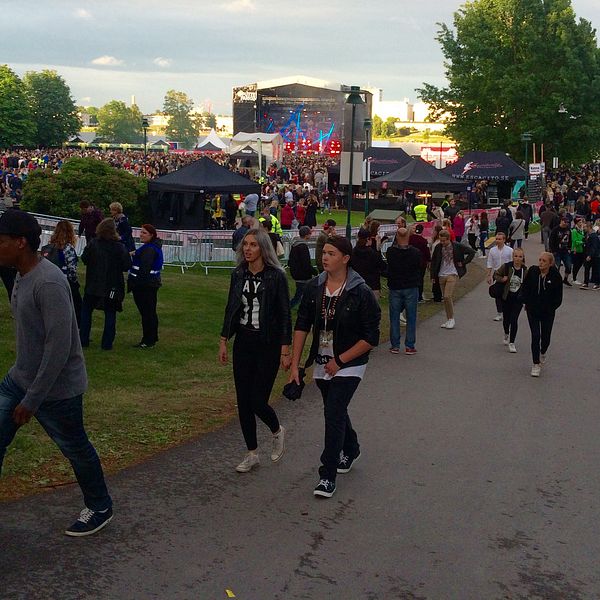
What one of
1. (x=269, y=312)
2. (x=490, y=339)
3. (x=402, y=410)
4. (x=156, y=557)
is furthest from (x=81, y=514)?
(x=490, y=339)

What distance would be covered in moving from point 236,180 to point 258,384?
758 inches

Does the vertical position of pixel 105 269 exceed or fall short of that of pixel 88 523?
it exceeds it

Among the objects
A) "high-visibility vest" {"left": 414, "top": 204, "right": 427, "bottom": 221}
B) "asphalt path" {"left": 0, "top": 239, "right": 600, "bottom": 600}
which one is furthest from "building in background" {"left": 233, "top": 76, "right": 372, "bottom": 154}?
"asphalt path" {"left": 0, "top": 239, "right": 600, "bottom": 600}

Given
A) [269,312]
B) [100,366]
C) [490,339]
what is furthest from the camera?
[490,339]

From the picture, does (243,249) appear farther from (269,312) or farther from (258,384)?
(258,384)

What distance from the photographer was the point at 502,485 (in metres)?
6.78

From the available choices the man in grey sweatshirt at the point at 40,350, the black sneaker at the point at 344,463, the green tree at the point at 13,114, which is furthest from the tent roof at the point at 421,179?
the green tree at the point at 13,114

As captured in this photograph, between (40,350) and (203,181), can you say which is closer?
(40,350)

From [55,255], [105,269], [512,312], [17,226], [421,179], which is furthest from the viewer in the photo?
[421,179]

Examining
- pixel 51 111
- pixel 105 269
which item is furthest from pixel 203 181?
pixel 51 111

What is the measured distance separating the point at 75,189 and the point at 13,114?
79664 mm

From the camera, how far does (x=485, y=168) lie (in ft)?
141

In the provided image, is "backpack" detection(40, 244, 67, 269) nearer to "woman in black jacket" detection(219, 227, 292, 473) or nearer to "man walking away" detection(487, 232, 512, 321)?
"woman in black jacket" detection(219, 227, 292, 473)

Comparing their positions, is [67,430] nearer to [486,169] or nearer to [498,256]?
[498,256]
